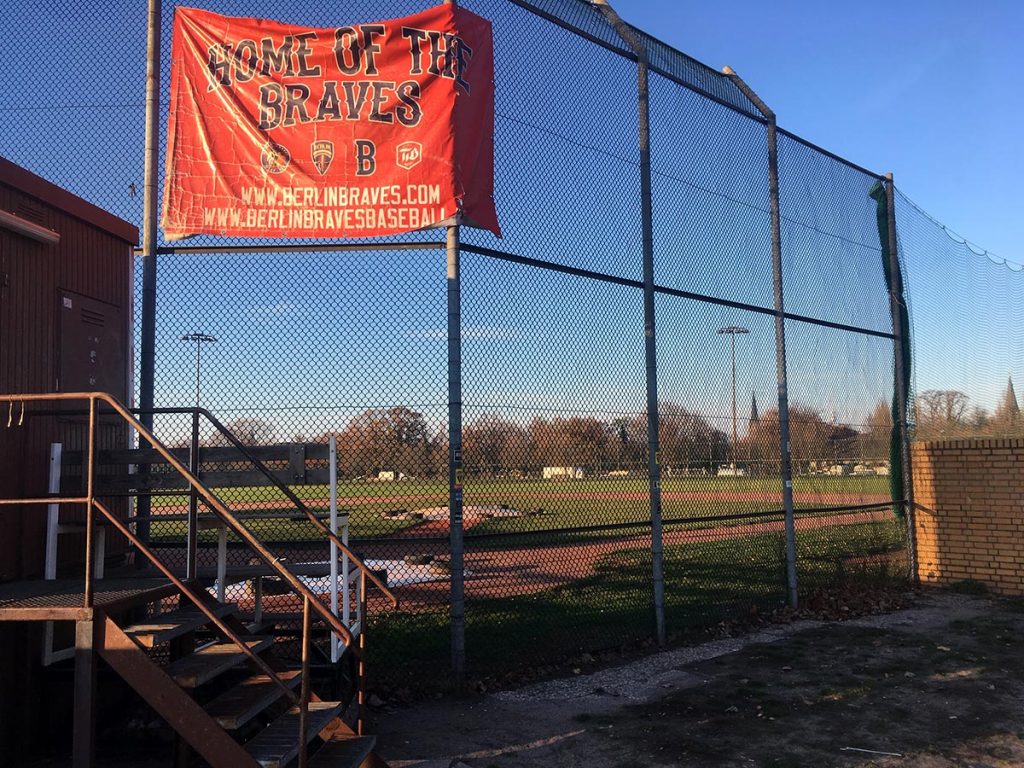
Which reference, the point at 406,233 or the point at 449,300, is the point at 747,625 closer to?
the point at 449,300

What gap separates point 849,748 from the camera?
561 cm

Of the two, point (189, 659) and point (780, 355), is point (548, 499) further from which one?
point (780, 355)

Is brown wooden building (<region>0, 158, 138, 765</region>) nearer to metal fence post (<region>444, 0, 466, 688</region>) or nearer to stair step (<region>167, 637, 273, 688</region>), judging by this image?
stair step (<region>167, 637, 273, 688</region>)

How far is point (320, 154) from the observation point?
686 cm

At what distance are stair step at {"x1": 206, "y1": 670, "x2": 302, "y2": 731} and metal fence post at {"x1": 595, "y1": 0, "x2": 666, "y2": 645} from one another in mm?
4111

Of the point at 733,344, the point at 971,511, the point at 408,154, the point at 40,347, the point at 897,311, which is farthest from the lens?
the point at 897,311

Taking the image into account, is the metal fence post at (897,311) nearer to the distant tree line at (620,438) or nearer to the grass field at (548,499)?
the distant tree line at (620,438)

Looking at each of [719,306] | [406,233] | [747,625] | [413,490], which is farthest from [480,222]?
[747,625]

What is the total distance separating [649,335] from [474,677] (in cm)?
378

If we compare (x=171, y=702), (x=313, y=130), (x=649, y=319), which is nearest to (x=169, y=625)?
(x=171, y=702)

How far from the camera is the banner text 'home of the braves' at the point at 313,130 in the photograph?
22.3ft

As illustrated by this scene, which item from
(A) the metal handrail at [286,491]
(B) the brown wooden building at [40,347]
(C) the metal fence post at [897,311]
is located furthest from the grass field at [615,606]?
(B) the brown wooden building at [40,347]

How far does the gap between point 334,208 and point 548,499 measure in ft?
10.2

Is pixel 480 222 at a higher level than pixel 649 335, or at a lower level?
higher
